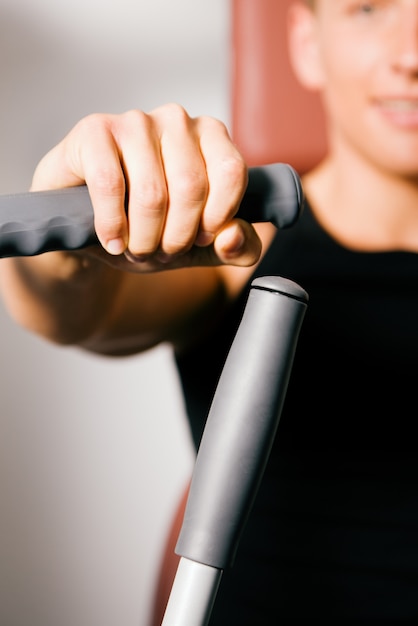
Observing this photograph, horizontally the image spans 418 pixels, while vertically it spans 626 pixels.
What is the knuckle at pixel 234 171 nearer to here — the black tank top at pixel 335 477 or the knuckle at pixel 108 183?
the knuckle at pixel 108 183

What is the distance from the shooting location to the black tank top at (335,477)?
59 centimetres

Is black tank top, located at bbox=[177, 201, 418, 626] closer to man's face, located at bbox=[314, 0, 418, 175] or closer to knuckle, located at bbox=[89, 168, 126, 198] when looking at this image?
man's face, located at bbox=[314, 0, 418, 175]

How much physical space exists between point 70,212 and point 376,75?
0.42m

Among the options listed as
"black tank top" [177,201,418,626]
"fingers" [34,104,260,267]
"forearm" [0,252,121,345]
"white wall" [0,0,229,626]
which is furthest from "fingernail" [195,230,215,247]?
"white wall" [0,0,229,626]

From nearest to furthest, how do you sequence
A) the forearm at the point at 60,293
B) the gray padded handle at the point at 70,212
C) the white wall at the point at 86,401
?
the gray padded handle at the point at 70,212 → the forearm at the point at 60,293 → the white wall at the point at 86,401

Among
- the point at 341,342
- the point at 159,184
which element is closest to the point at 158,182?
the point at 159,184

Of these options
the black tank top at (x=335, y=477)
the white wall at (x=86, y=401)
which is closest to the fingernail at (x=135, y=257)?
the black tank top at (x=335, y=477)

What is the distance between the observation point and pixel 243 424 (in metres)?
0.25

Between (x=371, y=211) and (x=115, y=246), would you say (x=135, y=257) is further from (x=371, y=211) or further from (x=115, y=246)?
(x=371, y=211)

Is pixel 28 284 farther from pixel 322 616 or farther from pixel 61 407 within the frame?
pixel 61 407

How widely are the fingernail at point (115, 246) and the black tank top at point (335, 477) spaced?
0.32 m

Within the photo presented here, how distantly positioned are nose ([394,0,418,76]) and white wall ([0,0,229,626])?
418 mm

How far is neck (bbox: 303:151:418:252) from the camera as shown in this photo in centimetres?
67

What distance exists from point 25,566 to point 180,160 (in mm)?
871
